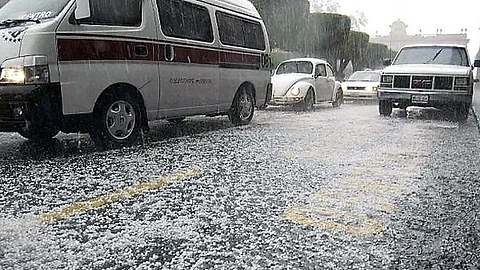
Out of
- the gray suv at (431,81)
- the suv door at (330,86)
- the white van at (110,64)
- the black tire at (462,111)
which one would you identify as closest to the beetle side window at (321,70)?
the suv door at (330,86)

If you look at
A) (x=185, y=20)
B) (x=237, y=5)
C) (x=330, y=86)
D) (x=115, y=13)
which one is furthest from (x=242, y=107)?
(x=330, y=86)

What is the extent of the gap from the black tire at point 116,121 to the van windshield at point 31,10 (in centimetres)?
107

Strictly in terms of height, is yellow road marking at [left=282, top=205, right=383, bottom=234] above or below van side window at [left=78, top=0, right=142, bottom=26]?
below

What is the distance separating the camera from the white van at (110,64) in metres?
5.07

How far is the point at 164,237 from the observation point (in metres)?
2.98

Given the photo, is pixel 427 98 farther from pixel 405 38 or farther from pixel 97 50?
pixel 405 38

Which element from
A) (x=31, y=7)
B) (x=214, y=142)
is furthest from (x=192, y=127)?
(x=31, y=7)

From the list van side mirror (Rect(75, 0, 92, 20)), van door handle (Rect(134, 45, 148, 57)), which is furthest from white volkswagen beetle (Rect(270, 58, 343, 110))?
van side mirror (Rect(75, 0, 92, 20))

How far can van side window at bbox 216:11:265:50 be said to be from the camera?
790 cm

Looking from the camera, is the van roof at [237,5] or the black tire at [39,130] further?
the van roof at [237,5]

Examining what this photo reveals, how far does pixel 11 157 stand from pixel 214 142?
2.50m

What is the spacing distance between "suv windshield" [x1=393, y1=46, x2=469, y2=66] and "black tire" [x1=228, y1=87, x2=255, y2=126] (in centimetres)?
437

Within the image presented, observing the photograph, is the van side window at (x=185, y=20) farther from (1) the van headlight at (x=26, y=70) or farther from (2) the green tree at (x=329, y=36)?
(2) the green tree at (x=329, y=36)

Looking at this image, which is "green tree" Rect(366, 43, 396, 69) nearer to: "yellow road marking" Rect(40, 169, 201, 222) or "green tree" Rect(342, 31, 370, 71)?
"green tree" Rect(342, 31, 370, 71)
